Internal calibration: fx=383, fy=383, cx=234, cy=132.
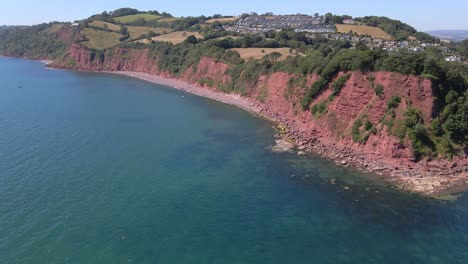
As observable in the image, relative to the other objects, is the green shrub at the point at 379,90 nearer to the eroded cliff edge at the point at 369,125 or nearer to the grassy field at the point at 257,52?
the eroded cliff edge at the point at 369,125

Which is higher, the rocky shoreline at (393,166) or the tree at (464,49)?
the tree at (464,49)

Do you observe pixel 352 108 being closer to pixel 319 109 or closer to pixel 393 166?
pixel 319 109

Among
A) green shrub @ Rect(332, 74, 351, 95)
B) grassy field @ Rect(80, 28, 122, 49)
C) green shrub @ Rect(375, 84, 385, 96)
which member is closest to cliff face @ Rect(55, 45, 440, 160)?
green shrub @ Rect(375, 84, 385, 96)

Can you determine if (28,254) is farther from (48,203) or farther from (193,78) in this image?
(193,78)

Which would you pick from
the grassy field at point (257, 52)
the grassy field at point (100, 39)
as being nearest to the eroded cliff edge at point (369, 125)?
the grassy field at point (257, 52)

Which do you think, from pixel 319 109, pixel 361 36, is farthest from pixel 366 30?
pixel 319 109

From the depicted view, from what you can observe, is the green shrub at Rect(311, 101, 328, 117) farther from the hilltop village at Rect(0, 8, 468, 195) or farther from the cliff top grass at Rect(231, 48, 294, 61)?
the cliff top grass at Rect(231, 48, 294, 61)

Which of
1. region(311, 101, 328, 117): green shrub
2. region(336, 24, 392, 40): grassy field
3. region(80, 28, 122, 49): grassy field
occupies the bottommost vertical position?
region(311, 101, 328, 117): green shrub
